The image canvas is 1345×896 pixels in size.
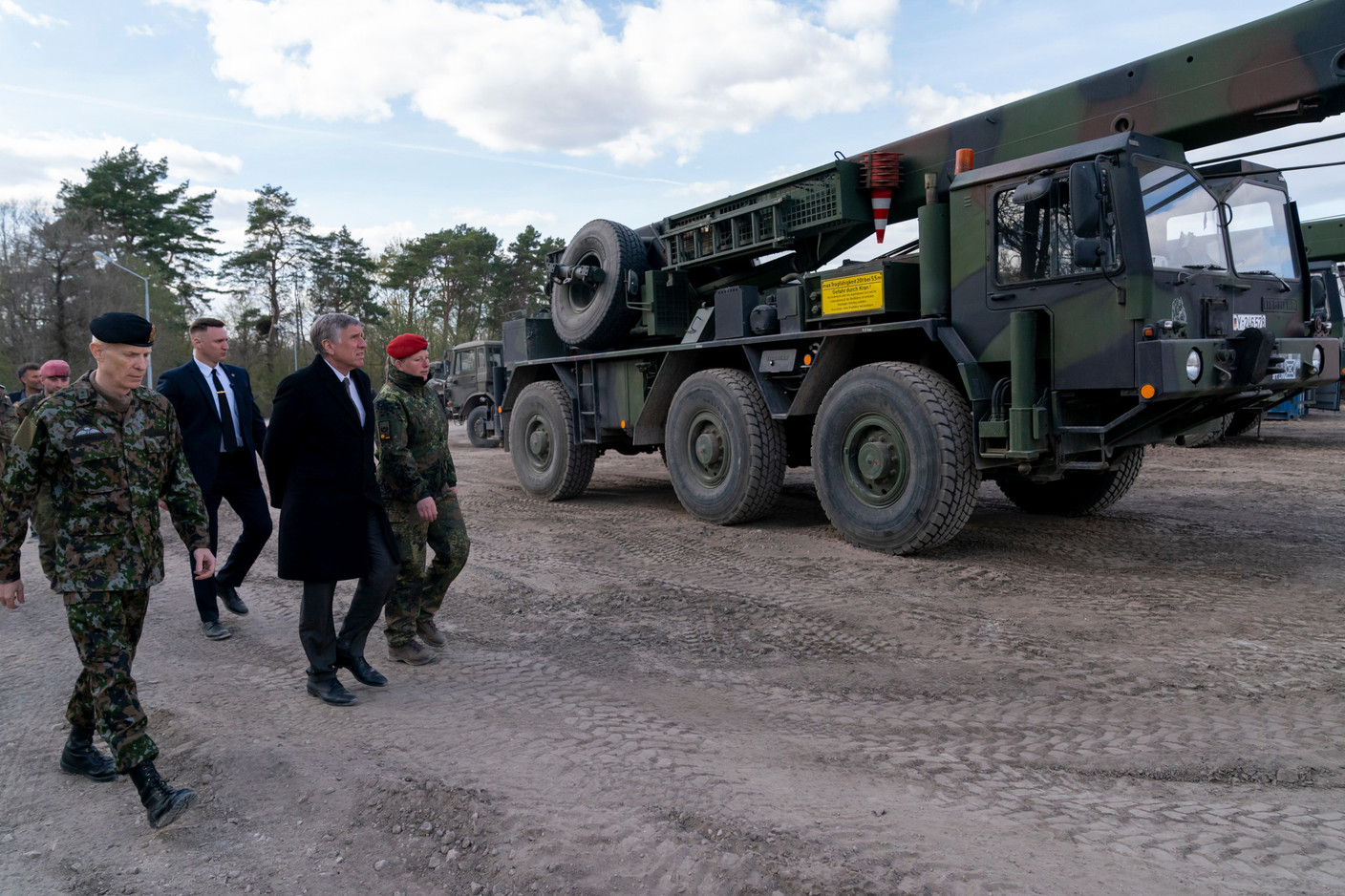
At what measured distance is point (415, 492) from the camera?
14.7ft

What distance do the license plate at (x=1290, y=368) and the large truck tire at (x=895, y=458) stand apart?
79.9 inches

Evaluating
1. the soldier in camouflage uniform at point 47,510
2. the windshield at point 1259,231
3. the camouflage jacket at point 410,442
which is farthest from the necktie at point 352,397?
the windshield at point 1259,231

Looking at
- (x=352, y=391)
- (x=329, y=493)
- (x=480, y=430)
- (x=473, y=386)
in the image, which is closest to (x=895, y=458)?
(x=352, y=391)

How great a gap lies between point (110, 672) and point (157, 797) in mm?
463

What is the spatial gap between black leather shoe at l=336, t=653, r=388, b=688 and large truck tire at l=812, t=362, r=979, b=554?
4.08 metres

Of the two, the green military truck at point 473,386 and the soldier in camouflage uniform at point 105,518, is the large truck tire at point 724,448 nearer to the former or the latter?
the soldier in camouflage uniform at point 105,518

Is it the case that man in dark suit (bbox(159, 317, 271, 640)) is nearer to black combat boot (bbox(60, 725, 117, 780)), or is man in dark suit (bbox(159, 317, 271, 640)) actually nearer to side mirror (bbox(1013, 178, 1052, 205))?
black combat boot (bbox(60, 725, 117, 780))

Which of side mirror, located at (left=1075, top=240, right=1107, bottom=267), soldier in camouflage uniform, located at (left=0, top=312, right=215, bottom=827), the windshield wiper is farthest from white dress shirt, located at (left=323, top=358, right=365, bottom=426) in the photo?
the windshield wiper

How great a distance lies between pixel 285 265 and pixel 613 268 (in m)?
39.9

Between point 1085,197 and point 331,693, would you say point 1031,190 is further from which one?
point 331,693

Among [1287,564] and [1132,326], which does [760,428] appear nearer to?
[1132,326]

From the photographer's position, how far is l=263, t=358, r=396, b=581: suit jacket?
4.06 metres

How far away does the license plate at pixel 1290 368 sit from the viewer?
6.17m

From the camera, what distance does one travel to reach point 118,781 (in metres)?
3.54
